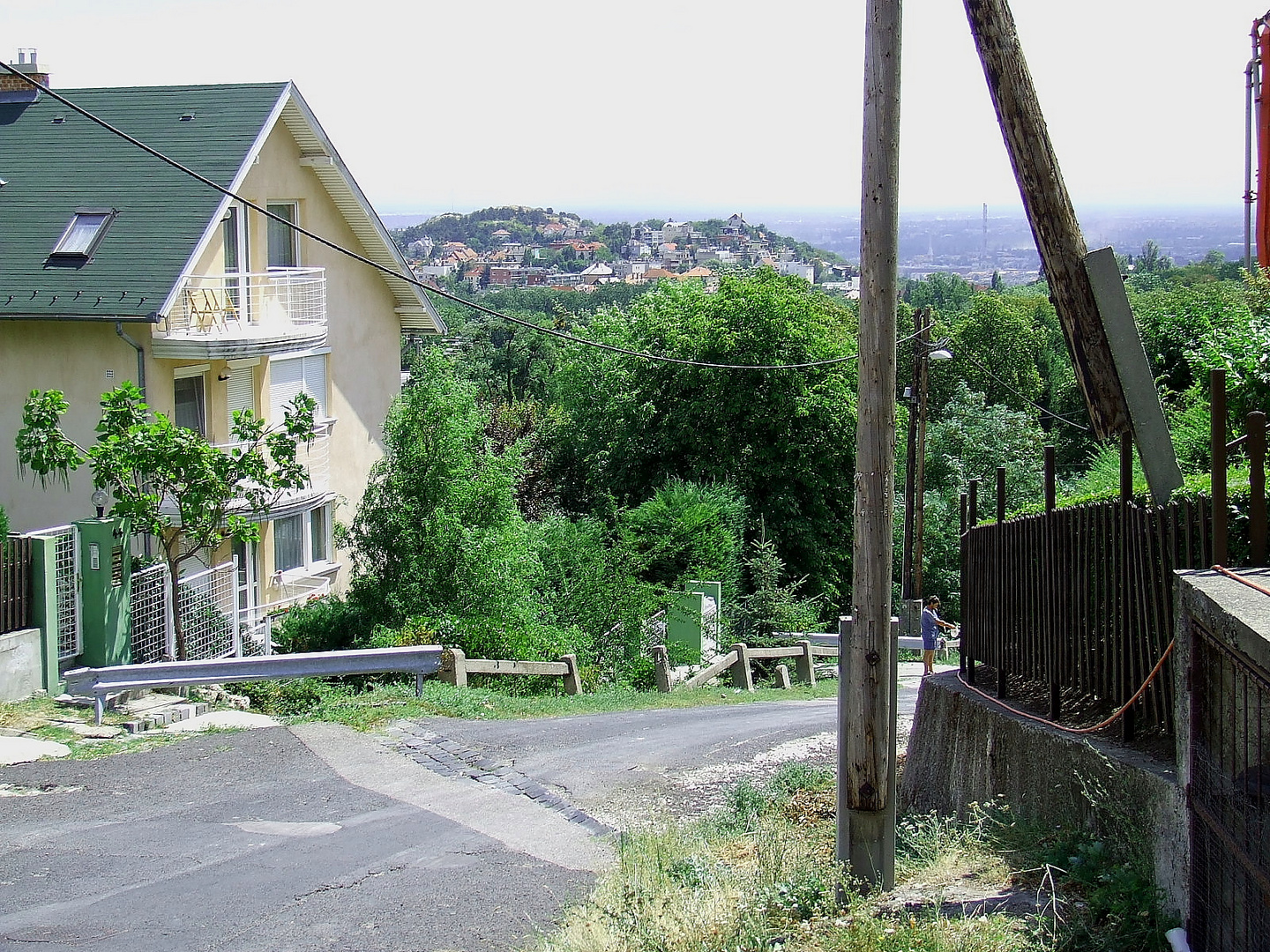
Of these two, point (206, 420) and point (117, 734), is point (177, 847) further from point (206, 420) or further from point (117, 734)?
point (206, 420)

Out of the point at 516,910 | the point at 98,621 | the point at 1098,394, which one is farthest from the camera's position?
the point at 98,621

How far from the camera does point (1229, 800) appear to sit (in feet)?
16.9

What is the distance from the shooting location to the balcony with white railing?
19.2 metres

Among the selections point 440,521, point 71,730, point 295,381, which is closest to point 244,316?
point 295,381

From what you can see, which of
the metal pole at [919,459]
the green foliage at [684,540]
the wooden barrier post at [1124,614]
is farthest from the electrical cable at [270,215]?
the green foliage at [684,540]

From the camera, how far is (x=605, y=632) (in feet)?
71.7

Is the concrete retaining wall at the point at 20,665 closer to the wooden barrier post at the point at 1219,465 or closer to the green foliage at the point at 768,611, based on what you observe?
the wooden barrier post at the point at 1219,465

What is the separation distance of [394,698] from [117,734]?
10.5ft

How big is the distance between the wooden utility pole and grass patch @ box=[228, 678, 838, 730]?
7.63 meters

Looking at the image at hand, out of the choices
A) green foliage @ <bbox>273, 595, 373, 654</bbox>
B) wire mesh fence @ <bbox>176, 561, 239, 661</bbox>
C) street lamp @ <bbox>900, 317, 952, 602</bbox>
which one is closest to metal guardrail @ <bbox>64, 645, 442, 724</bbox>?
wire mesh fence @ <bbox>176, 561, 239, 661</bbox>

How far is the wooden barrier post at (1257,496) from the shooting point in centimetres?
557

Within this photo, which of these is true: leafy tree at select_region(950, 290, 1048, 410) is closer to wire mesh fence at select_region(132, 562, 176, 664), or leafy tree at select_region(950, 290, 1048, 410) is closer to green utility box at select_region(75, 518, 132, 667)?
wire mesh fence at select_region(132, 562, 176, 664)

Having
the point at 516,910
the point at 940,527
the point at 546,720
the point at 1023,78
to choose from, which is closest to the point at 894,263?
the point at 1023,78

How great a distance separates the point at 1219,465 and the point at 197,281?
56.1 ft
